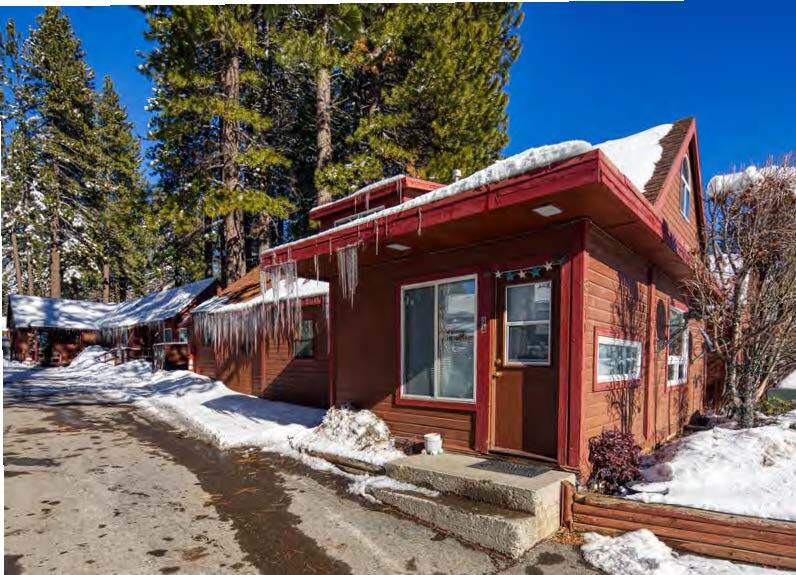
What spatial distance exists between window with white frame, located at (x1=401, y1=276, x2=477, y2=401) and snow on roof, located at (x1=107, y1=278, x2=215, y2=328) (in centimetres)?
1744

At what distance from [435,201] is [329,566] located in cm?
386

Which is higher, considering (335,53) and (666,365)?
(335,53)

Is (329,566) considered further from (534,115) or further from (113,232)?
(113,232)

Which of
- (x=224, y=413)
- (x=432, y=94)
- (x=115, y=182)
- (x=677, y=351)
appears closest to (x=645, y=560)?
(x=677, y=351)

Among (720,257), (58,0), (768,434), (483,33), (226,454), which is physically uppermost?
(483,33)

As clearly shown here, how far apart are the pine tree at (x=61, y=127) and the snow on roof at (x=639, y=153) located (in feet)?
97.3

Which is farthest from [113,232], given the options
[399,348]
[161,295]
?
[399,348]

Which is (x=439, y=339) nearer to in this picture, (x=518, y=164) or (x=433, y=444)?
(x=433, y=444)

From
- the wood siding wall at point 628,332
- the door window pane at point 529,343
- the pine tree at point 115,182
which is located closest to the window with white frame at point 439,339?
the door window pane at point 529,343

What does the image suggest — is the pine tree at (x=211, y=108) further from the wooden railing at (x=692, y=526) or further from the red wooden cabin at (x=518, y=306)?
the wooden railing at (x=692, y=526)

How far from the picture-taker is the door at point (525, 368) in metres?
5.47

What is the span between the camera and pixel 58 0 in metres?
2.72

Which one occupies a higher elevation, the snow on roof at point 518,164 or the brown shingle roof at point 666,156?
the brown shingle roof at point 666,156

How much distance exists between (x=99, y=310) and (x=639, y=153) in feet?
103
